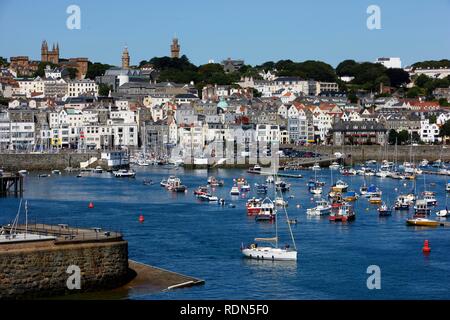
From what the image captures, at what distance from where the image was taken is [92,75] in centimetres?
9238

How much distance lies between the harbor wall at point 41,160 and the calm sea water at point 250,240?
13.0 metres

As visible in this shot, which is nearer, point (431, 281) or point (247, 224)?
point (431, 281)

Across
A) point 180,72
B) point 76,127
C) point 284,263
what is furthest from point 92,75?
point 284,263

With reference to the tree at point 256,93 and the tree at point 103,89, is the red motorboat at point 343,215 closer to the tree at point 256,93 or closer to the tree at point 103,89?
the tree at point 103,89

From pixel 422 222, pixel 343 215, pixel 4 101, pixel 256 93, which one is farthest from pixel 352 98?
pixel 422 222

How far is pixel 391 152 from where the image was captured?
58.6 m

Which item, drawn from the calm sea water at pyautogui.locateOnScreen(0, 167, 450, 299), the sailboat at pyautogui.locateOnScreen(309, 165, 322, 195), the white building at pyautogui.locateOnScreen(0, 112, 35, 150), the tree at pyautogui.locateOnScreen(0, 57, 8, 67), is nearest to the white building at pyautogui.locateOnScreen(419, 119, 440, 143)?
the white building at pyautogui.locateOnScreen(0, 112, 35, 150)

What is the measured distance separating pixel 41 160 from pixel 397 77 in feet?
155

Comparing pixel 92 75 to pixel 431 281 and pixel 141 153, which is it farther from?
pixel 431 281

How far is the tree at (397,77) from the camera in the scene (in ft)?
303

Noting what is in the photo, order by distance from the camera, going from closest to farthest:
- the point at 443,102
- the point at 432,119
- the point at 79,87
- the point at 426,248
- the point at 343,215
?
the point at 426,248
the point at 343,215
the point at 432,119
the point at 443,102
the point at 79,87

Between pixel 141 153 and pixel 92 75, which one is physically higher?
pixel 92 75

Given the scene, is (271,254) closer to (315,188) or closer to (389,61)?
(315,188)
